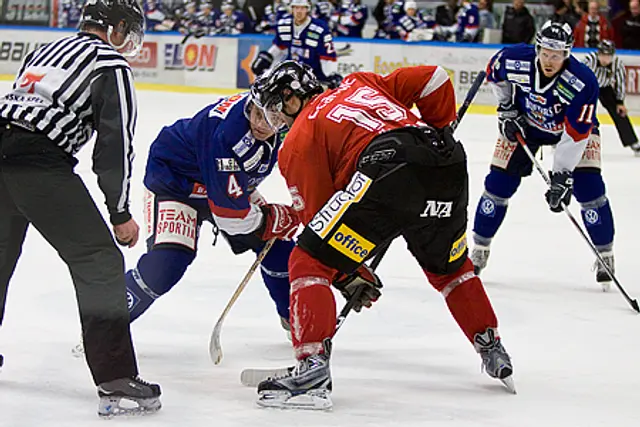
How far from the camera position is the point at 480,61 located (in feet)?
33.3

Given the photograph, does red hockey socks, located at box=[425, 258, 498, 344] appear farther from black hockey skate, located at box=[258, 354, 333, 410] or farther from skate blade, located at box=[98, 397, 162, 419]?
skate blade, located at box=[98, 397, 162, 419]

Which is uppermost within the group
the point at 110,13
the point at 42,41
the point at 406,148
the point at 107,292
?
the point at 110,13

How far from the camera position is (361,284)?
2857 millimetres

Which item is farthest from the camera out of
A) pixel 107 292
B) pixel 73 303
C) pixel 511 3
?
pixel 511 3

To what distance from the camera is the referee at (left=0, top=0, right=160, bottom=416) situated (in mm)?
2504

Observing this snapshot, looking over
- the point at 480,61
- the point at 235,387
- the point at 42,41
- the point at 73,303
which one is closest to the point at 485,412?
the point at 235,387

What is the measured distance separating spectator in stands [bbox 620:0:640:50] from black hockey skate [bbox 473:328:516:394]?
26.3 feet

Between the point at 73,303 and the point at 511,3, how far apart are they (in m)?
9.24

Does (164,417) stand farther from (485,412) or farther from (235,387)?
(485,412)

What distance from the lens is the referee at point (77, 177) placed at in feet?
8.21

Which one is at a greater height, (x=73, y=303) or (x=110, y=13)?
(x=110, y=13)

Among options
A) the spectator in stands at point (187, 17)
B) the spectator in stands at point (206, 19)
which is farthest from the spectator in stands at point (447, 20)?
the spectator in stands at point (187, 17)

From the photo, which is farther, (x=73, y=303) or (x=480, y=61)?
(x=480, y=61)

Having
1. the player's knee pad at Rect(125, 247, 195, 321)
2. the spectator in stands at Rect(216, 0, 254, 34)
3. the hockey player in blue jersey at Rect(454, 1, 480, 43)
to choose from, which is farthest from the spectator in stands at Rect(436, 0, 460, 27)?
the player's knee pad at Rect(125, 247, 195, 321)
